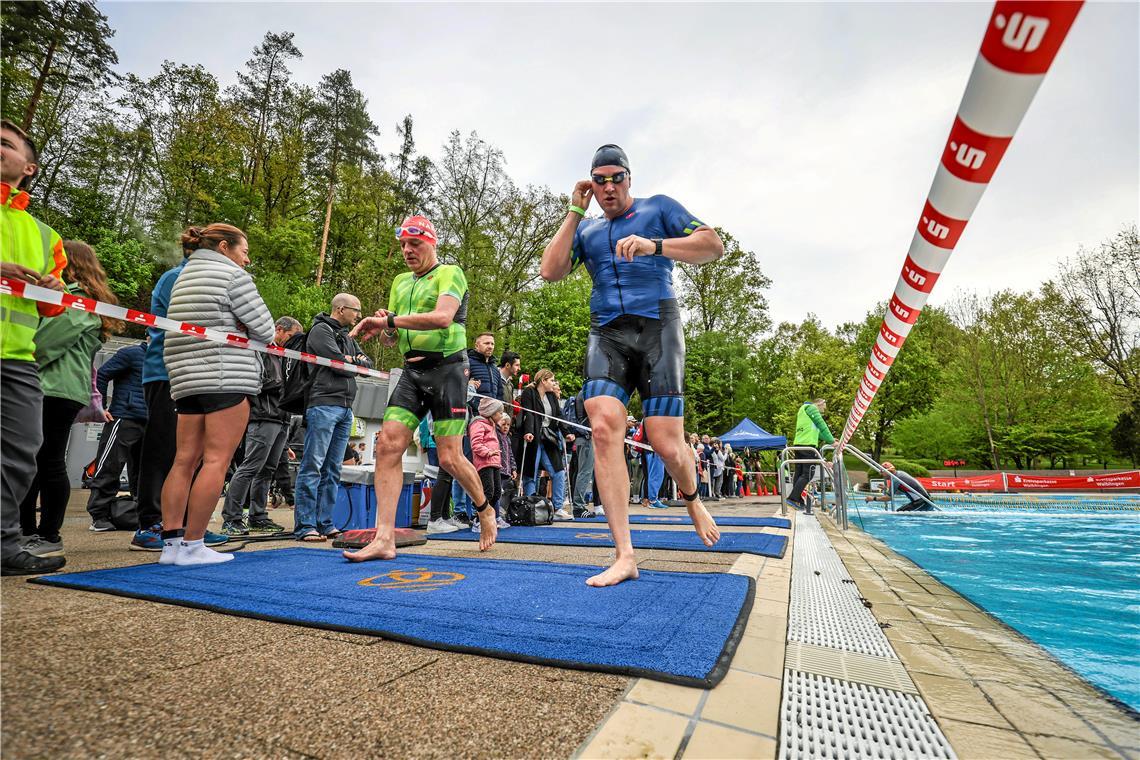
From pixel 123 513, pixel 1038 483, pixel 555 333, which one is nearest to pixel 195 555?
pixel 123 513

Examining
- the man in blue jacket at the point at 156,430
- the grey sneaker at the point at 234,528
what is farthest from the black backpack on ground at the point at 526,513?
the man in blue jacket at the point at 156,430

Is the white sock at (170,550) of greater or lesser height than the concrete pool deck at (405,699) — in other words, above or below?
below

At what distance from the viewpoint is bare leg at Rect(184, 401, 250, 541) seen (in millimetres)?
3113

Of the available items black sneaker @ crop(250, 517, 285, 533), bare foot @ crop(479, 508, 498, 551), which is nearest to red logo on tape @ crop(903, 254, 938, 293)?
bare foot @ crop(479, 508, 498, 551)

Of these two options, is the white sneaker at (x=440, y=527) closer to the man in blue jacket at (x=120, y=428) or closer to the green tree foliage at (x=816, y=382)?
the man in blue jacket at (x=120, y=428)

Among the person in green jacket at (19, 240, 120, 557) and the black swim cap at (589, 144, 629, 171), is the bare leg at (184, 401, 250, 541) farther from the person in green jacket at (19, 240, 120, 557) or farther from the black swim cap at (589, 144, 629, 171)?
the black swim cap at (589, 144, 629, 171)

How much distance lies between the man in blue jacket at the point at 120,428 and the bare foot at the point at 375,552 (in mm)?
3228

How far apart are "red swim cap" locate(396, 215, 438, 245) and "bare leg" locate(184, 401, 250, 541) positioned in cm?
161

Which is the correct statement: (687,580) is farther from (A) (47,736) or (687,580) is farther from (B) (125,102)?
(B) (125,102)

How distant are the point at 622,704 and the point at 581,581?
1.49 metres

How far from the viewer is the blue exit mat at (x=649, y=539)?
396 centimetres

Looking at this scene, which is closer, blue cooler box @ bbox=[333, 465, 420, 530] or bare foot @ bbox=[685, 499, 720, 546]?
bare foot @ bbox=[685, 499, 720, 546]

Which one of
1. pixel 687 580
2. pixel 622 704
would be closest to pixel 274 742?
pixel 622 704

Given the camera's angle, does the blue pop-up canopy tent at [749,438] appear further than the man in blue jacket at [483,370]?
Yes
